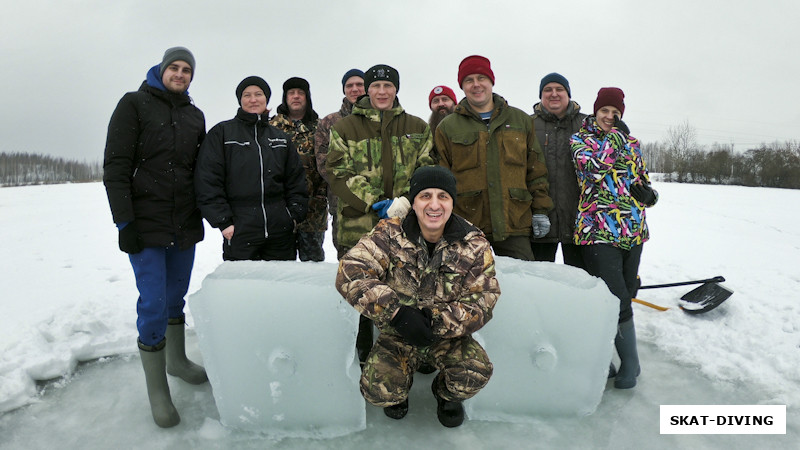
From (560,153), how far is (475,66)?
0.87m

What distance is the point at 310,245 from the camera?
13.3ft

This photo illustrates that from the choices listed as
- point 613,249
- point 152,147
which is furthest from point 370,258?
point 613,249

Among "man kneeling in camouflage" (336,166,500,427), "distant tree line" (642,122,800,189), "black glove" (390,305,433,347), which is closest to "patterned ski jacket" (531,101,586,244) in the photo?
"man kneeling in camouflage" (336,166,500,427)

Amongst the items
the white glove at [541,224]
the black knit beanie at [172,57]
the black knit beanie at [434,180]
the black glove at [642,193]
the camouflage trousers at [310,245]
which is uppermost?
the black knit beanie at [172,57]

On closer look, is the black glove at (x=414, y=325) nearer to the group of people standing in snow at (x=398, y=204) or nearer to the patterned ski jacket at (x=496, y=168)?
the group of people standing in snow at (x=398, y=204)

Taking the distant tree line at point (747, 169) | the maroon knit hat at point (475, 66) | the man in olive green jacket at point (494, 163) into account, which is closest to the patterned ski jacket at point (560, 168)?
the man in olive green jacket at point (494, 163)

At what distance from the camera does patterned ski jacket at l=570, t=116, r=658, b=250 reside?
2803 millimetres

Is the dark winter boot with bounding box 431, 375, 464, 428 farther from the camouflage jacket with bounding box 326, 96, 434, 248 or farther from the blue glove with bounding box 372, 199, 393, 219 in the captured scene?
the camouflage jacket with bounding box 326, 96, 434, 248

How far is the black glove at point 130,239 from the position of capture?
231 centimetres

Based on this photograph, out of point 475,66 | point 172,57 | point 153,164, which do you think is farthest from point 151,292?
point 475,66

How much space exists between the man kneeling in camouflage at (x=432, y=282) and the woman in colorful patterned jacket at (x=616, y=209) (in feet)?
3.17

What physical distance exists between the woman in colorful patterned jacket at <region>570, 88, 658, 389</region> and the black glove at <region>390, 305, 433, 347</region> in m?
1.37

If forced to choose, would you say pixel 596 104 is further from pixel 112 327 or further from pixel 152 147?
pixel 112 327

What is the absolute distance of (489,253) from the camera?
7.58 feet
